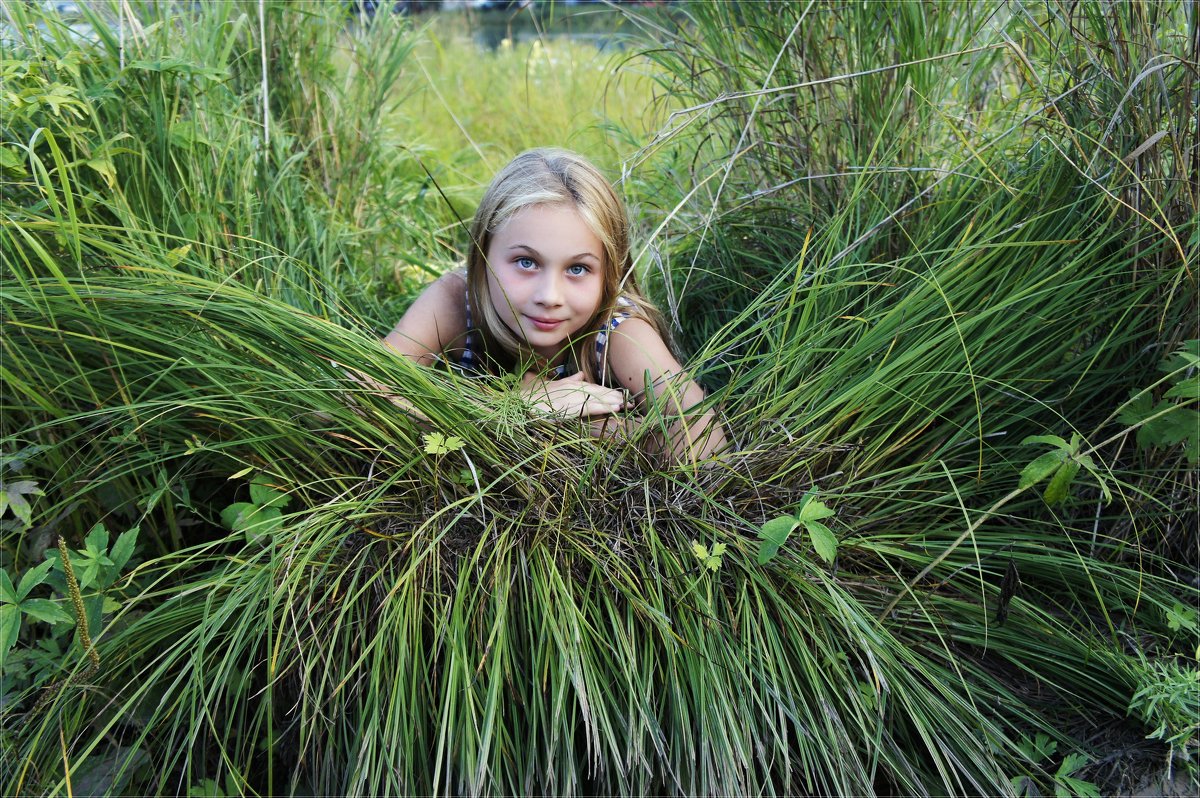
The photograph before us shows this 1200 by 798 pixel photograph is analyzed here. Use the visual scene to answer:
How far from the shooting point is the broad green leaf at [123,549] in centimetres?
148

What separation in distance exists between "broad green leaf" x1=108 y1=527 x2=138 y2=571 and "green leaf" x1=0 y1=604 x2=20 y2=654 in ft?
0.45

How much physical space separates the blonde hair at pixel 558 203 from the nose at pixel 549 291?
0.29ft

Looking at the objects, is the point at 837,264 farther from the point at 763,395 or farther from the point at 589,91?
the point at 589,91

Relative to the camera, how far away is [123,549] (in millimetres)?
1493

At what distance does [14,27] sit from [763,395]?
5.13 feet

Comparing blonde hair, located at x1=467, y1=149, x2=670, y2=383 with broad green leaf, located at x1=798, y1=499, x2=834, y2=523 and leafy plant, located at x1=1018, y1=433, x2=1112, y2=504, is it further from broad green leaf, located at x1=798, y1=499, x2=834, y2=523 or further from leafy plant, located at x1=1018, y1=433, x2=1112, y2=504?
leafy plant, located at x1=1018, y1=433, x2=1112, y2=504

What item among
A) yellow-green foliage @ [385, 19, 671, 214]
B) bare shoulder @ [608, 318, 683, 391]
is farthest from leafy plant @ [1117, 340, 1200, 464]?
yellow-green foliage @ [385, 19, 671, 214]

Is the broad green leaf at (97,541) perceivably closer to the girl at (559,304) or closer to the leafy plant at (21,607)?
the leafy plant at (21,607)

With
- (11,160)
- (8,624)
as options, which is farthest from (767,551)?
(11,160)

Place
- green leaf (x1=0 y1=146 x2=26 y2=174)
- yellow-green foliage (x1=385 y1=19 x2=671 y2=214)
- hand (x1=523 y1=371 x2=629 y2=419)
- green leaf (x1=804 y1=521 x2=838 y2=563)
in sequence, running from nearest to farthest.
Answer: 1. green leaf (x1=804 y1=521 x2=838 y2=563)
2. green leaf (x1=0 y1=146 x2=26 y2=174)
3. hand (x1=523 y1=371 x2=629 y2=419)
4. yellow-green foliage (x1=385 y1=19 x2=671 y2=214)

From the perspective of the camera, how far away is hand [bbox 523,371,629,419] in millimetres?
1754

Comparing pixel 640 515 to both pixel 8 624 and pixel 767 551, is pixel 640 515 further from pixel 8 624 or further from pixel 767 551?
pixel 8 624

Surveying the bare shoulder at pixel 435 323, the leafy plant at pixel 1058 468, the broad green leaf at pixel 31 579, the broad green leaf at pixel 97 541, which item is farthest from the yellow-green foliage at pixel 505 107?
the leafy plant at pixel 1058 468

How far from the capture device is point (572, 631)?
4.79 ft
